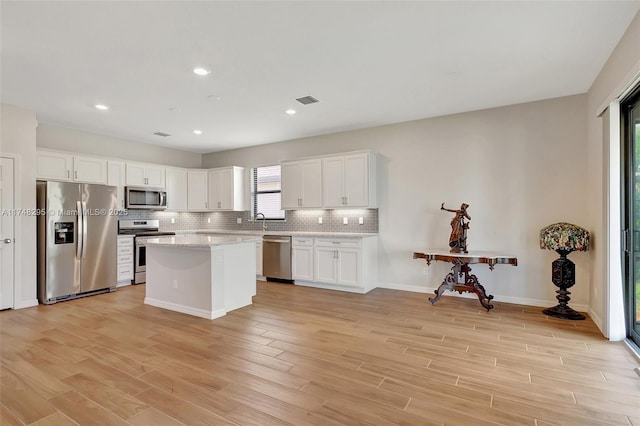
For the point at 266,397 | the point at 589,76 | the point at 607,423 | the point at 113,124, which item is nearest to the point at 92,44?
the point at 113,124

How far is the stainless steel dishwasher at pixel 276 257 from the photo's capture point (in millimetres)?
6098

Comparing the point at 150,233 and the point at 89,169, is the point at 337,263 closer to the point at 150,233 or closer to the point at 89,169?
the point at 150,233

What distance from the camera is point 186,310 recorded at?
4.28 m

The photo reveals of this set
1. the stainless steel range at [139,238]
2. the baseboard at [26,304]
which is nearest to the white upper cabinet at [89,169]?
the stainless steel range at [139,238]

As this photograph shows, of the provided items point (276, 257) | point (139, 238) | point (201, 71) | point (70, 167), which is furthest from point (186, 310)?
point (70, 167)

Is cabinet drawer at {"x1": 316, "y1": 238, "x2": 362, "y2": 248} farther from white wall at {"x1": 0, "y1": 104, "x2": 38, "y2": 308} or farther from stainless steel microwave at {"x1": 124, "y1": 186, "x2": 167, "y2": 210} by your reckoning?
white wall at {"x1": 0, "y1": 104, "x2": 38, "y2": 308}

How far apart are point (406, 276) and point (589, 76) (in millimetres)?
3483

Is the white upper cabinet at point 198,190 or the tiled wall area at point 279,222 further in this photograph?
the white upper cabinet at point 198,190

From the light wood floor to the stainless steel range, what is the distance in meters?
1.90

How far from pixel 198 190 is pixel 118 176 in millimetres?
1702

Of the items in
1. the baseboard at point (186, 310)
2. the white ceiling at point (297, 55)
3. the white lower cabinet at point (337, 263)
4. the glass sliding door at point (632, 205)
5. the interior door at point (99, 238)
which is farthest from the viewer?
the white lower cabinet at point (337, 263)

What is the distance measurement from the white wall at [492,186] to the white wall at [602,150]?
0.25 metres

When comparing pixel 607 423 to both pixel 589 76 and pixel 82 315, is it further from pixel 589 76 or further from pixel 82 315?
pixel 82 315

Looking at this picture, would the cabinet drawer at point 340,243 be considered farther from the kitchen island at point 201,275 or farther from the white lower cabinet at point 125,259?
the white lower cabinet at point 125,259
